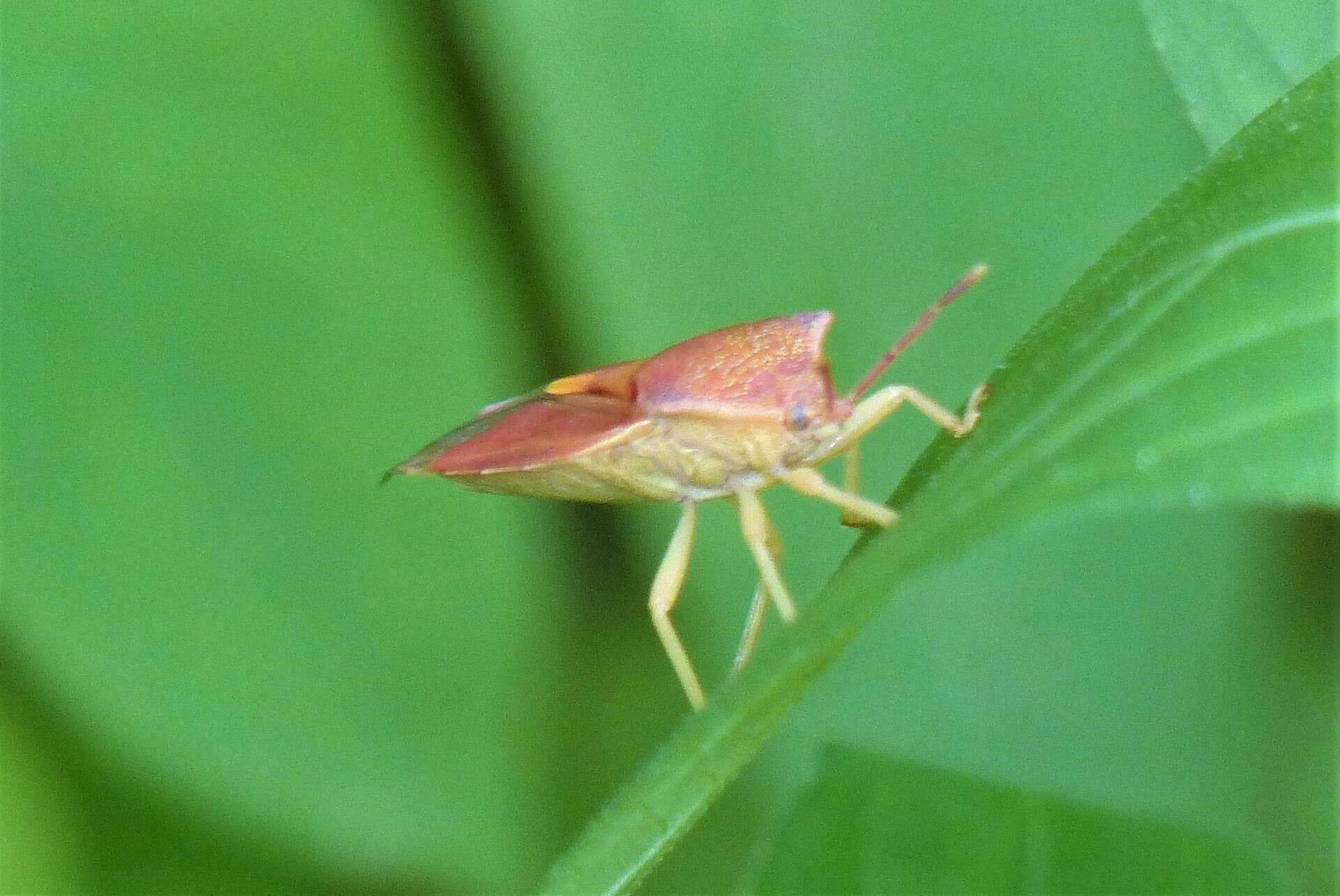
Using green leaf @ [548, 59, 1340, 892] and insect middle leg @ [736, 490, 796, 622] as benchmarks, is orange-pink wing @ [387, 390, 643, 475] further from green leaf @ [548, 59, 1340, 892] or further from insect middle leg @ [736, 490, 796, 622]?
green leaf @ [548, 59, 1340, 892]

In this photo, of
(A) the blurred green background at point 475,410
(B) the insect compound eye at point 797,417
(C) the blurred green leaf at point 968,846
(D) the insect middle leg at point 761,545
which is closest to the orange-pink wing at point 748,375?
(B) the insect compound eye at point 797,417

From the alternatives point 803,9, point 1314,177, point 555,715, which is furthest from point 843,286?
point 1314,177

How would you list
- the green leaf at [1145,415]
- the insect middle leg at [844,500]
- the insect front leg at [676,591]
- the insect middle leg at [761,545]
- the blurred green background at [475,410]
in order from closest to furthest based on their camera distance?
the green leaf at [1145,415]
the insect middle leg at [844,500]
the insect middle leg at [761,545]
the insect front leg at [676,591]
the blurred green background at [475,410]

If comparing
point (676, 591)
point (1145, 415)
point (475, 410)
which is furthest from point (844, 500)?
point (475, 410)

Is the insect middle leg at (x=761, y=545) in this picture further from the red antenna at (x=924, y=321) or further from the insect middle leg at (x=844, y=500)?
the red antenna at (x=924, y=321)

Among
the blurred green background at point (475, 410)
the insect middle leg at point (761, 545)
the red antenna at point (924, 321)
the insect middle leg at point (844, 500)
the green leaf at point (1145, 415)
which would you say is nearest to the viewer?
the green leaf at point (1145, 415)

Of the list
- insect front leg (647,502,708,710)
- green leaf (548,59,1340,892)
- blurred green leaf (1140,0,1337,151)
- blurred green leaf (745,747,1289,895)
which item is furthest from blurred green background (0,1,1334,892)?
green leaf (548,59,1340,892)
